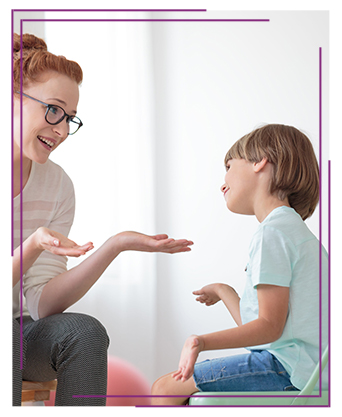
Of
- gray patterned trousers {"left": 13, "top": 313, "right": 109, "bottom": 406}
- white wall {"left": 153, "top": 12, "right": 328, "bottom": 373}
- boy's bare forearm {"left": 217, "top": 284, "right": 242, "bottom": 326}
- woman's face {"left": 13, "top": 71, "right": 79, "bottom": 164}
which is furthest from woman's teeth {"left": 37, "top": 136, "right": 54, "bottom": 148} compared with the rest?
boy's bare forearm {"left": 217, "top": 284, "right": 242, "bottom": 326}

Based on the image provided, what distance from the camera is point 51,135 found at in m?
1.07

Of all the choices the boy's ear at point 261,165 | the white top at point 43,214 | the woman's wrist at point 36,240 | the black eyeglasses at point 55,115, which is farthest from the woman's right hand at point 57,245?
the boy's ear at point 261,165

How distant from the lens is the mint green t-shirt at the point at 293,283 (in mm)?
875

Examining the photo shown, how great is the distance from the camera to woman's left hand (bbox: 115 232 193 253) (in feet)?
3.20

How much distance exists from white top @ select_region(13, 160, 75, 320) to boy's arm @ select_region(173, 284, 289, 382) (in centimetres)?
44

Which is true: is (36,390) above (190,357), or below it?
below

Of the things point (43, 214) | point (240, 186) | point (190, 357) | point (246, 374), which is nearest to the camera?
point (190, 357)

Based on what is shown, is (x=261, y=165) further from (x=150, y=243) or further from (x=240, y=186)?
(x=150, y=243)

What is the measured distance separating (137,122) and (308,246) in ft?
1.51

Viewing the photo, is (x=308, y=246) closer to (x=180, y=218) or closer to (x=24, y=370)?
(x=180, y=218)

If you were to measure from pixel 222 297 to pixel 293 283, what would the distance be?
0.58ft

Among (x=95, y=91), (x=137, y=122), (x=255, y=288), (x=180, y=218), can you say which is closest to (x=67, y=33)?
(x=95, y=91)

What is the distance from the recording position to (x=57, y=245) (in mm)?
926

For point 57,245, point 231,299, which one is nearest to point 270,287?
point 231,299
